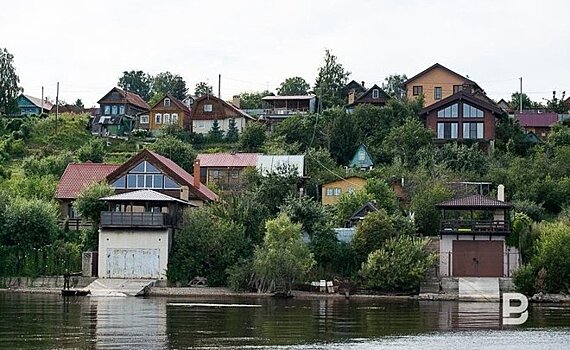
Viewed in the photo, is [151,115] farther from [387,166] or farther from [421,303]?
[421,303]

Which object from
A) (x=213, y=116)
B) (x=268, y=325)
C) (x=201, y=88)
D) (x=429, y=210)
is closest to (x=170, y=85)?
(x=201, y=88)

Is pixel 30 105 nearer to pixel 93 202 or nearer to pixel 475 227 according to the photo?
pixel 93 202

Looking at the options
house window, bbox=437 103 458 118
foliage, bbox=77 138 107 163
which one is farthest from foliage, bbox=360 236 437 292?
foliage, bbox=77 138 107 163

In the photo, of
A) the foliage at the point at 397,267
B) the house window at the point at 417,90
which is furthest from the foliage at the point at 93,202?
the house window at the point at 417,90

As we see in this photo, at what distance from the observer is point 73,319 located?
40.7 metres

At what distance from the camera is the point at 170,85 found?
472ft

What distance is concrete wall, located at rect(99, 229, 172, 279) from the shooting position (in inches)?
2387

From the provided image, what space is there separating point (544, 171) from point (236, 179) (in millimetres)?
21904

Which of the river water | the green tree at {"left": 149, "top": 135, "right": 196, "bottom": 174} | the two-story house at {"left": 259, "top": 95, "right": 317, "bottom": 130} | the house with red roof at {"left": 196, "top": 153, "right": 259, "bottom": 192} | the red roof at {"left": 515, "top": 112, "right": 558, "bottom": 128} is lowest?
the river water

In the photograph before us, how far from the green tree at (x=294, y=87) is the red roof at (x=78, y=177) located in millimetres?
61113

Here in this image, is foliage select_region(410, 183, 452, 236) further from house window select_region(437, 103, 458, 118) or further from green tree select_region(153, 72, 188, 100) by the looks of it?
green tree select_region(153, 72, 188, 100)

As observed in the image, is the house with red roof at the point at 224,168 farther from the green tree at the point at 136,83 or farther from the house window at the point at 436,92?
the green tree at the point at 136,83

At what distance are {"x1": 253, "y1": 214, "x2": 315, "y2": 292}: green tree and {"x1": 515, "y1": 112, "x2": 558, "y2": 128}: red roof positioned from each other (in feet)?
148

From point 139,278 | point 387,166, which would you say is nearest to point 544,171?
point 387,166
